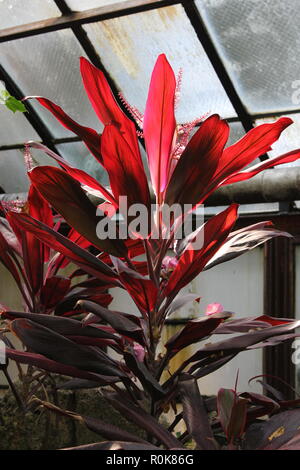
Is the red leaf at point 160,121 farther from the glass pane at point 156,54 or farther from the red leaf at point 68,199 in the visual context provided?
the glass pane at point 156,54

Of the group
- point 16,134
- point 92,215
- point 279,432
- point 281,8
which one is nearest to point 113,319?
point 92,215

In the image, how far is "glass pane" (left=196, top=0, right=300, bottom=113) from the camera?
11.2ft

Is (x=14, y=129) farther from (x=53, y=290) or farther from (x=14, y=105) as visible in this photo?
(x=53, y=290)

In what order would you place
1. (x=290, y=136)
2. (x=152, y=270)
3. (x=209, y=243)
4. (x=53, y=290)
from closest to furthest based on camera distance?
(x=209, y=243), (x=152, y=270), (x=53, y=290), (x=290, y=136)

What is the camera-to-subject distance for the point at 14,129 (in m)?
4.53

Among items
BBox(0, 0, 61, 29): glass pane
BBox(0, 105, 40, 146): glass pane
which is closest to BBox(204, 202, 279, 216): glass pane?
BBox(0, 105, 40, 146): glass pane

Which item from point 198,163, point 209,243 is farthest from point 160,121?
point 209,243

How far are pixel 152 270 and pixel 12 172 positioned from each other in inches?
159

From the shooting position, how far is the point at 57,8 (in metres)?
3.82

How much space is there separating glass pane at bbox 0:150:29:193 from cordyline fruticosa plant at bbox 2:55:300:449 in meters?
3.80

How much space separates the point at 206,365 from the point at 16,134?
3808mm

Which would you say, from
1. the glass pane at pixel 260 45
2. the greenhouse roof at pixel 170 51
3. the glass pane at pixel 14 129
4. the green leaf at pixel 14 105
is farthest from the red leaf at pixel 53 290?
the glass pane at pixel 14 129

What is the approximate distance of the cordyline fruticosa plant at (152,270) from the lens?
2.84 feet

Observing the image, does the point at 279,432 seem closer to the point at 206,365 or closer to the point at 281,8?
the point at 206,365
